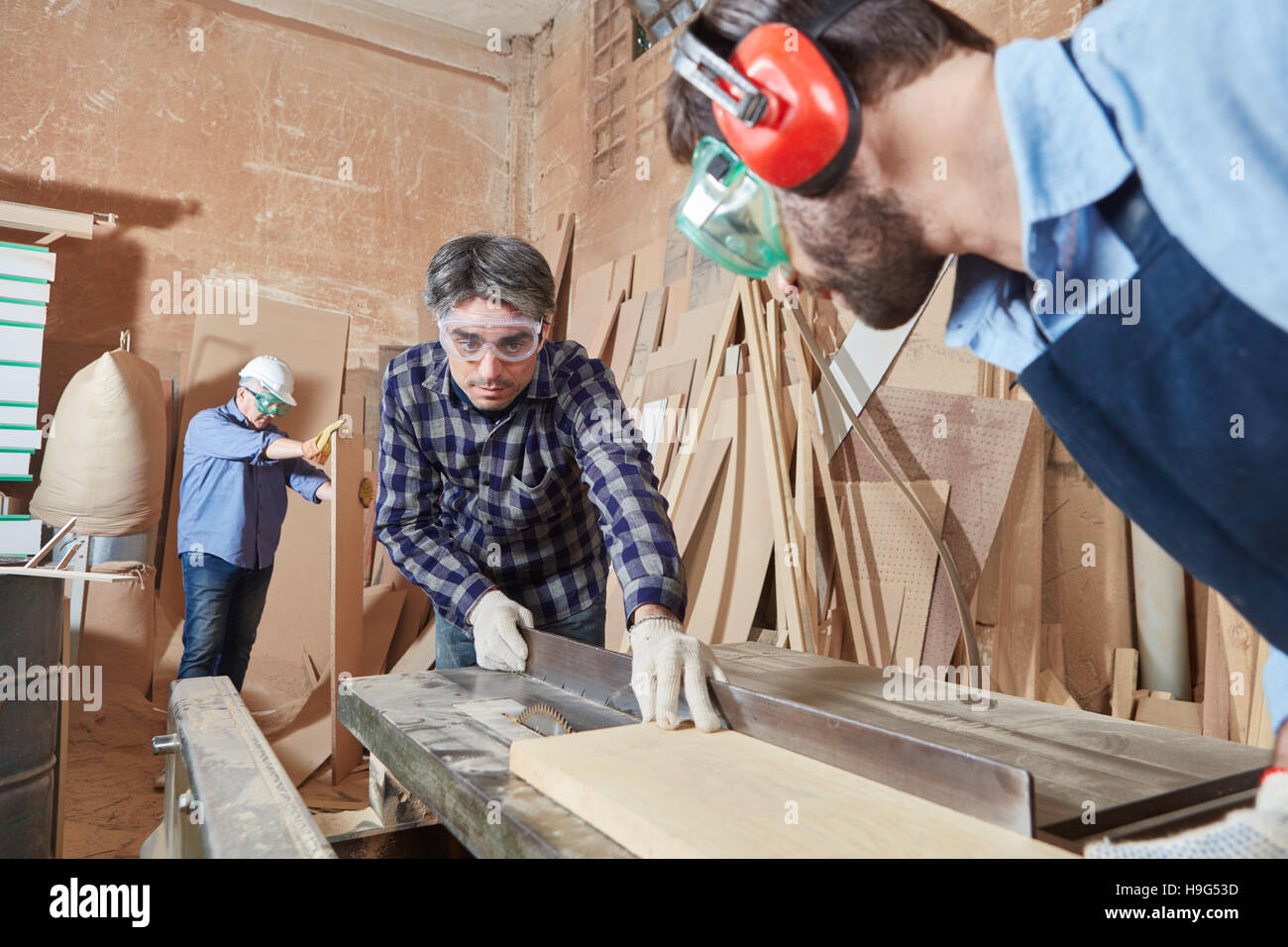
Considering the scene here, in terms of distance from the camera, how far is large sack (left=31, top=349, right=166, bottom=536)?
14.3 feet

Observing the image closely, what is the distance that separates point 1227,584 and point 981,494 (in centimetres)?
243

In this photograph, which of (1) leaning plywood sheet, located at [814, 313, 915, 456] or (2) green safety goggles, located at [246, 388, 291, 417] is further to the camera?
(2) green safety goggles, located at [246, 388, 291, 417]

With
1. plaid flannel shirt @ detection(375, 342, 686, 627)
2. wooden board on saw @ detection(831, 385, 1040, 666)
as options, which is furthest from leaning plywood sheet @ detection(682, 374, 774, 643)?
plaid flannel shirt @ detection(375, 342, 686, 627)

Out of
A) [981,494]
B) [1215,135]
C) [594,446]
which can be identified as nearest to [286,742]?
[594,446]

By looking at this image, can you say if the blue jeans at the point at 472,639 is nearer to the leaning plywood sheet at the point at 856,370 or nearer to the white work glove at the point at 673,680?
the white work glove at the point at 673,680

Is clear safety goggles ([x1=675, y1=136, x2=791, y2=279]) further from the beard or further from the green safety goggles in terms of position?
the green safety goggles

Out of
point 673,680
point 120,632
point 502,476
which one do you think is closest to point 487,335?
point 502,476

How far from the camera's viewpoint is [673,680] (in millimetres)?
1430

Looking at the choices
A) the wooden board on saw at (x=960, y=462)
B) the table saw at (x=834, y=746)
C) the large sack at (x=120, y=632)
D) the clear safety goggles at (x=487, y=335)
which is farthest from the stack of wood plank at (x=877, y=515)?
the large sack at (x=120, y=632)

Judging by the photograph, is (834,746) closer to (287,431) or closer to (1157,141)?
(1157,141)

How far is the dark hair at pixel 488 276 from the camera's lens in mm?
2049

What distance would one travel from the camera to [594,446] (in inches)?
86.8

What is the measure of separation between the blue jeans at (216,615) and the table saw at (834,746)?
8.69ft

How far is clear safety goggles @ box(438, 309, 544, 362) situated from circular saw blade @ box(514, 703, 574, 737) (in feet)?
3.06
